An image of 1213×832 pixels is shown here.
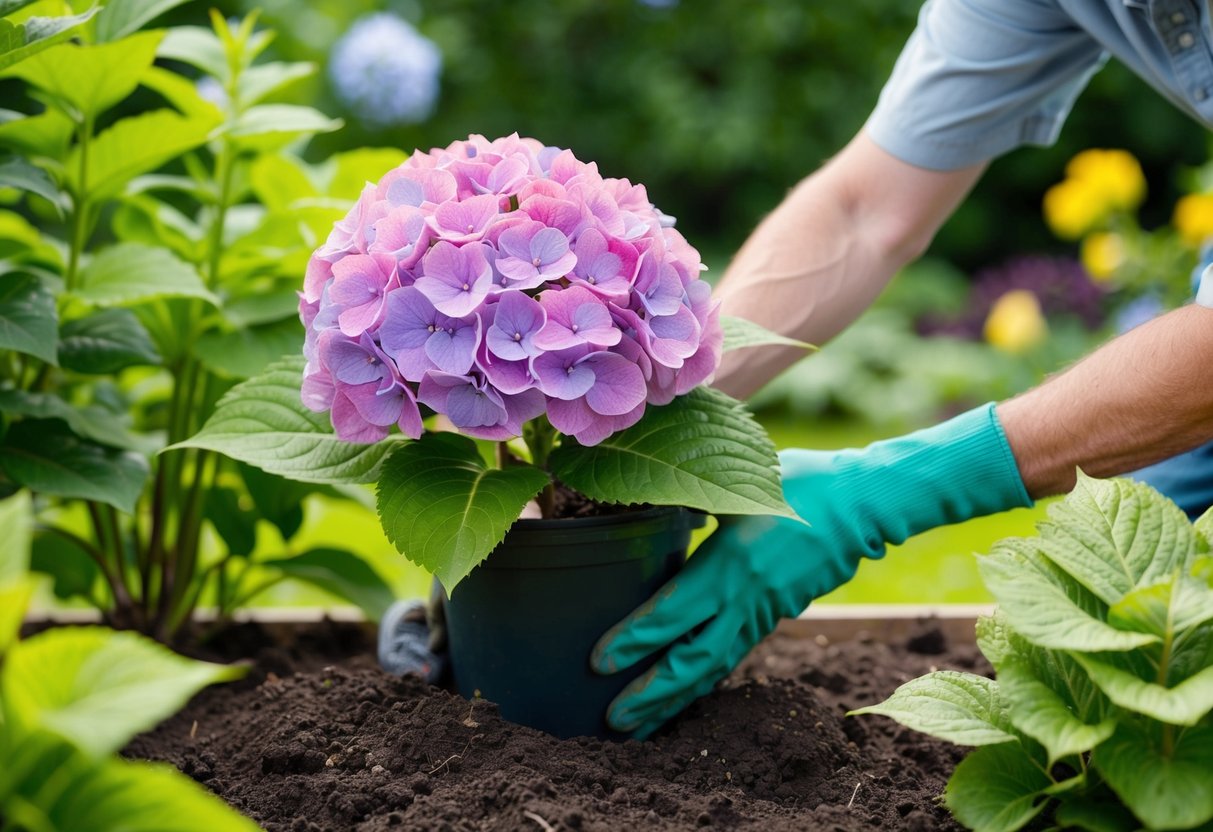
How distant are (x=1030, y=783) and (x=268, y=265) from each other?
4.49 feet

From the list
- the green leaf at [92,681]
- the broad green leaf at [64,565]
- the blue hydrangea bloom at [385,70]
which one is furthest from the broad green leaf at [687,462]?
the blue hydrangea bloom at [385,70]

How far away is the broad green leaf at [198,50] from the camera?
1.96 m

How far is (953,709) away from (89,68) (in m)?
1.43

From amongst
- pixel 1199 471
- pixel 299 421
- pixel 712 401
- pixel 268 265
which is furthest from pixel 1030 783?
pixel 268 265

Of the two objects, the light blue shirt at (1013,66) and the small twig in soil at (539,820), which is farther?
the light blue shirt at (1013,66)

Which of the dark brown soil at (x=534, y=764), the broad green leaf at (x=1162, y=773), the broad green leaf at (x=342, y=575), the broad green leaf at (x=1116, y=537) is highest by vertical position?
the broad green leaf at (x=1116, y=537)

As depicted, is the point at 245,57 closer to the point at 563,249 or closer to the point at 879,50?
the point at 563,249

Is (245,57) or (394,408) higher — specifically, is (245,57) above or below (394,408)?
above

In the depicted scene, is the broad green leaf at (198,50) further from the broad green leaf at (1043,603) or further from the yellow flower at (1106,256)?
the yellow flower at (1106,256)

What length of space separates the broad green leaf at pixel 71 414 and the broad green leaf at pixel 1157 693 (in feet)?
4.43

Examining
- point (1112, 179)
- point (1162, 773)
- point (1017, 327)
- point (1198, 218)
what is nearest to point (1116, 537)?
point (1162, 773)

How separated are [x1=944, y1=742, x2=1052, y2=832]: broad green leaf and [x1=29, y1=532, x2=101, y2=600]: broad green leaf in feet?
4.93

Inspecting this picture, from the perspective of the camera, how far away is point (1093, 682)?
1195mm

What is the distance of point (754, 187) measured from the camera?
20.7ft
